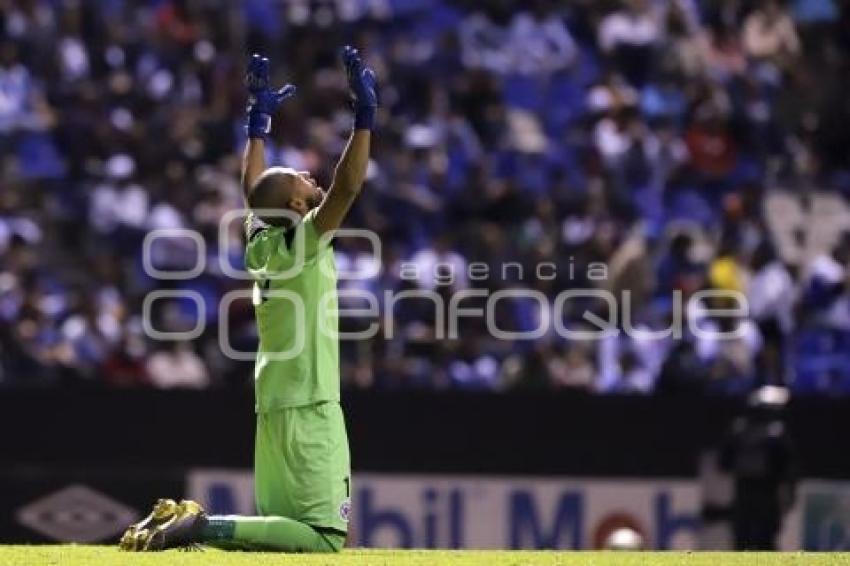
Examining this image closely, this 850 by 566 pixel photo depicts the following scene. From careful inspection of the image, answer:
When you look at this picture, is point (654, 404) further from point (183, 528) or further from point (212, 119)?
point (183, 528)

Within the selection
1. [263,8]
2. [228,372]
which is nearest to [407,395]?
[228,372]

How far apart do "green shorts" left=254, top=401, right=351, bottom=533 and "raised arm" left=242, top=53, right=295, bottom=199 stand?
108 centimetres

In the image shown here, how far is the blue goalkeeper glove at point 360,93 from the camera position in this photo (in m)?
8.30

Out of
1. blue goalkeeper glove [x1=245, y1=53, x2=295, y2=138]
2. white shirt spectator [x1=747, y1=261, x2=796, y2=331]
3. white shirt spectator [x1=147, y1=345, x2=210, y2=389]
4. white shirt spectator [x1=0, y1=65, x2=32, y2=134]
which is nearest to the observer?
blue goalkeeper glove [x1=245, y1=53, x2=295, y2=138]

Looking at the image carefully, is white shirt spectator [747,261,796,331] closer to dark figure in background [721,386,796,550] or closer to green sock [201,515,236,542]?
dark figure in background [721,386,796,550]

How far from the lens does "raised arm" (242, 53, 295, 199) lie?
922cm

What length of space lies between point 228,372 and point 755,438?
11.7ft

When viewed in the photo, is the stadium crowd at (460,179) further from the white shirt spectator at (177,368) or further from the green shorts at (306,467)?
the green shorts at (306,467)

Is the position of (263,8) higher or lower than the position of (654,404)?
higher

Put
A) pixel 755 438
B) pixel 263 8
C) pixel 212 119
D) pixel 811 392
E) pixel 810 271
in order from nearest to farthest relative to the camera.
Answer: pixel 755 438, pixel 811 392, pixel 810 271, pixel 212 119, pixel 263 8

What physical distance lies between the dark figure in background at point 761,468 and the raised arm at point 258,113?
5.37 meters

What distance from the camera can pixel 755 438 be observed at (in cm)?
1416

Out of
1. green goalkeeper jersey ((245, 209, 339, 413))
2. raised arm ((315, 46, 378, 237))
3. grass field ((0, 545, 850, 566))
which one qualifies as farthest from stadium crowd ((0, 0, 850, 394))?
raised arm ((315, 46, 378, 237))

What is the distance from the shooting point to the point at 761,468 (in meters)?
14.0
